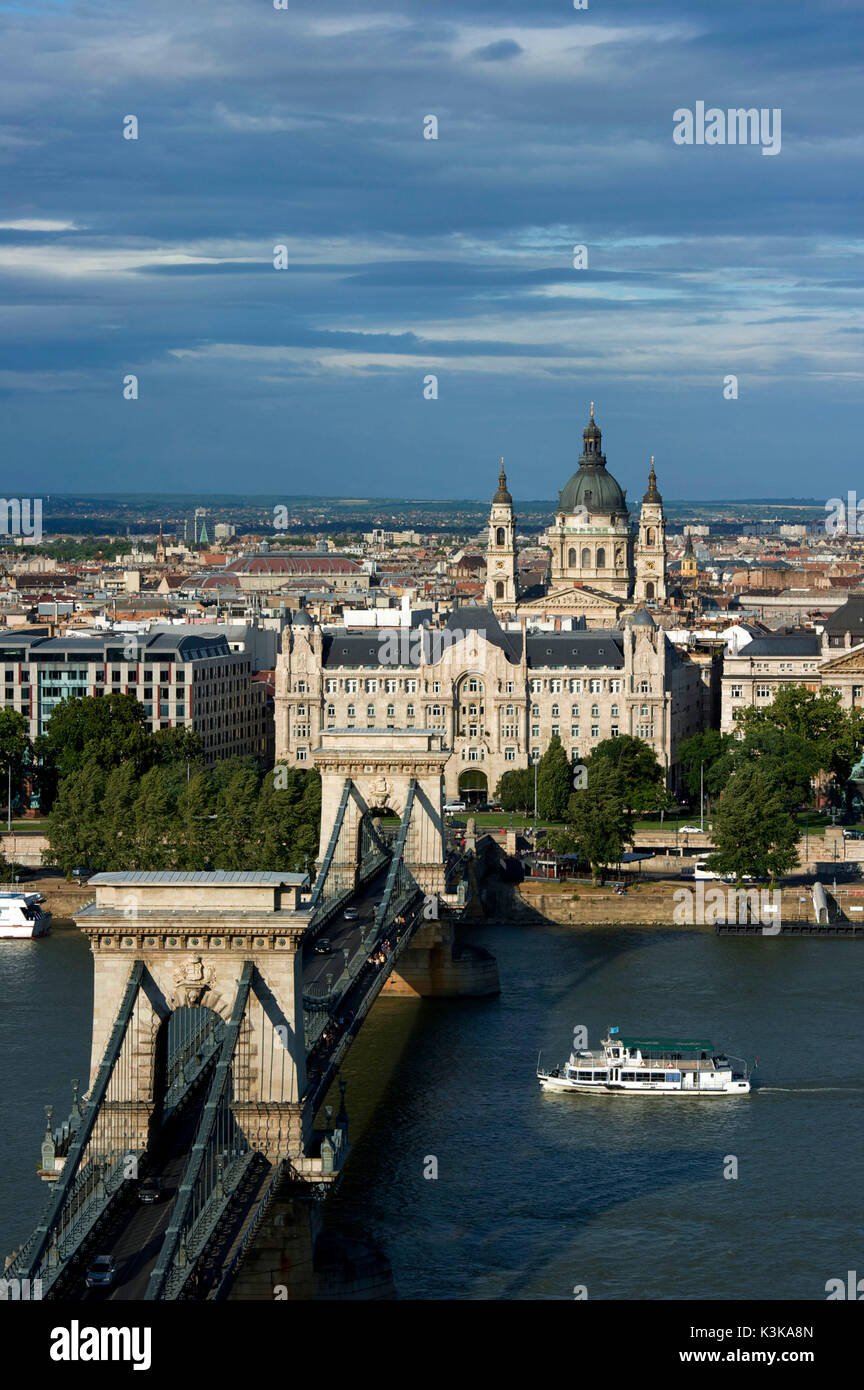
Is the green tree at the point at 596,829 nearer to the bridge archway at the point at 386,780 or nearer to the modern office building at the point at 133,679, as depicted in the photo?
the bridge archway at the point at 386,780

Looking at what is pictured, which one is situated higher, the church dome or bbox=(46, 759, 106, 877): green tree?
the church dome

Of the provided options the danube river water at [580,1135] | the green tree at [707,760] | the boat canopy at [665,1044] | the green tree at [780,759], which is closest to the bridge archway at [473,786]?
the green tree at [707,760]

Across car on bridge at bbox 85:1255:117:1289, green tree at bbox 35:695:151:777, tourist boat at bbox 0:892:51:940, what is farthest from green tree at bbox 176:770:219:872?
car on bridge at bbox 85:1255:117:1289

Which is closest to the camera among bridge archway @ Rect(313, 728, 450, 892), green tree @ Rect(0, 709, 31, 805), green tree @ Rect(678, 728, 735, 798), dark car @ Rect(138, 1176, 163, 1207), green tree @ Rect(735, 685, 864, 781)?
dark car @ Rect(138, 1176, 163, 1207)

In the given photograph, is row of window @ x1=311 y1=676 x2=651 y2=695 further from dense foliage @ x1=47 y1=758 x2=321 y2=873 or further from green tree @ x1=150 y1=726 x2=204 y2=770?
dense foliage @ x1=47 y1=758 x2=321 y2=873

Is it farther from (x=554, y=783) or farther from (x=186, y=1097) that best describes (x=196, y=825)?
(x=186, y=1097)

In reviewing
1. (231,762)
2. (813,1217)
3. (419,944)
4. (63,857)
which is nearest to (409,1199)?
(813,1217)
